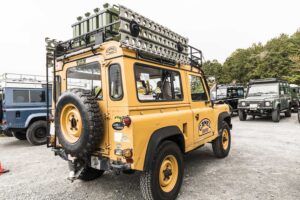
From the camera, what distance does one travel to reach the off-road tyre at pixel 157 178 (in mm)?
2705

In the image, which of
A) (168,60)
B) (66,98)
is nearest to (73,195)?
(66,98)

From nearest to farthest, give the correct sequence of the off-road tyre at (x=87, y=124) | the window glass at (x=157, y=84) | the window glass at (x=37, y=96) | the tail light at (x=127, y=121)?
the tail light at (x=127, y=121), the off-road tyre at (x=87, y=124), the window glass at (x=157, y=84), the window glass at (x=37, y=96)

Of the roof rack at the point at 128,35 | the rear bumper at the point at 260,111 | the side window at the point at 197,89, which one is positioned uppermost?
the roof rack at the point at 128,35

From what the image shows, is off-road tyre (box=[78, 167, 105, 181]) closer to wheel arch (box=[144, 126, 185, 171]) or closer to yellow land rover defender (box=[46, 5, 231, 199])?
yellow land rover defender (box=[46, 5, 231, 199])

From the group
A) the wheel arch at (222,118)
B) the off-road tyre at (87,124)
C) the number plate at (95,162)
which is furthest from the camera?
the wheel arch at (222,118)

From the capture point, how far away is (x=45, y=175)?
14.0ft

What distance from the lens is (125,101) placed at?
8.60 feet

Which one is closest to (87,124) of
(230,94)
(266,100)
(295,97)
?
(266,100)

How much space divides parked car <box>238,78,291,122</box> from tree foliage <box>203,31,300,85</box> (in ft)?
37.8

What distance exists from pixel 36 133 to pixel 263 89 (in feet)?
40.2

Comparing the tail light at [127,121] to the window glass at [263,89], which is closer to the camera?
the tail light at [127,121]

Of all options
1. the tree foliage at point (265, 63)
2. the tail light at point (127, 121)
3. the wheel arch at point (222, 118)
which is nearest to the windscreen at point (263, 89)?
the wheel arch at point (222, 118)

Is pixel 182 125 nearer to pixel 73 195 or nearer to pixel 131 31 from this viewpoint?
pixel 131 31

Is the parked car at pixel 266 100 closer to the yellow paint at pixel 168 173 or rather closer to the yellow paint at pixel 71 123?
the yellow paint at pixel 168 173
